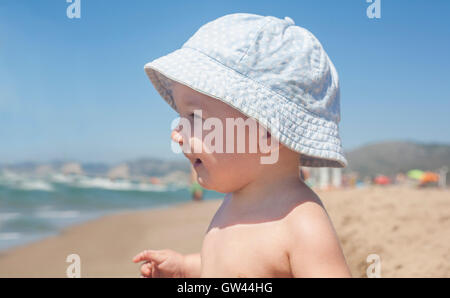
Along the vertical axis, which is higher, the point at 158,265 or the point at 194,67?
the point at 194,67

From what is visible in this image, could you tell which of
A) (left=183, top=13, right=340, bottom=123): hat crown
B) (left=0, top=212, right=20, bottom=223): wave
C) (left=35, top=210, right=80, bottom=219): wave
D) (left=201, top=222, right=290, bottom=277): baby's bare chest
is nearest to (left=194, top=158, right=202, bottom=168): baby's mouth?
(left=201, top=222, right=290, bottom=277): baby's bare chest

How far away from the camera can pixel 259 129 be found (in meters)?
1.56

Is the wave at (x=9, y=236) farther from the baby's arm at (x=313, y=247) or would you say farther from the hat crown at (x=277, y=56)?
the baby's arm at (x=313, y=247)

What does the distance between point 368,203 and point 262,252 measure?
3.38 metres

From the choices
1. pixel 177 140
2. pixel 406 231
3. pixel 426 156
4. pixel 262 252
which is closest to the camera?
pixel 262 252

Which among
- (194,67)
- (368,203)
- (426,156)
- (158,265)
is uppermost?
(194,67)

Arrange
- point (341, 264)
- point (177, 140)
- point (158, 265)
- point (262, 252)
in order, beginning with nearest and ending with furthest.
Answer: point (341, 264)
point (262, 252)
point (177, 140)
point (158, 265)

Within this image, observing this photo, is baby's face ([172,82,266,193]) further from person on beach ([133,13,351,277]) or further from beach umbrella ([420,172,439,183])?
beach umbrella ([420,172,439,183])

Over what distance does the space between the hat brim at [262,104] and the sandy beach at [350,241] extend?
122 cm

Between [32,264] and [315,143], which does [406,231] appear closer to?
[315,143]

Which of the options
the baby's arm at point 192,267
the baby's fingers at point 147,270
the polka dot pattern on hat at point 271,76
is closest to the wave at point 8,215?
the baby's fingers at point 147,270

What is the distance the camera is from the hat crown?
1.54 meters

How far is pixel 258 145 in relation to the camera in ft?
5.16
